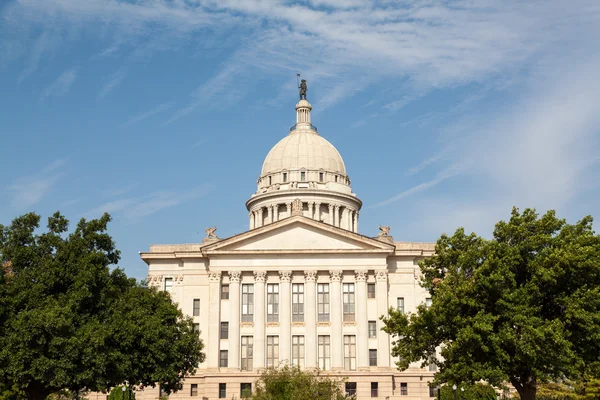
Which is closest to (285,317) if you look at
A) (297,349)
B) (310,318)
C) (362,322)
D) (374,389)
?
(310,318)

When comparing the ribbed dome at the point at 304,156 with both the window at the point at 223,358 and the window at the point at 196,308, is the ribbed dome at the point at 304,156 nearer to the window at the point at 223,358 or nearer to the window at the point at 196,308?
the window at the point at 196,308

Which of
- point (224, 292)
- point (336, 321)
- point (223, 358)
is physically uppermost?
point (224, 292)

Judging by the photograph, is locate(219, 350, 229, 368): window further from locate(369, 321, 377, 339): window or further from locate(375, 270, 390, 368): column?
locate(375, 270, 390, 368): column

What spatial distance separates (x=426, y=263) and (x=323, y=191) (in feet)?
142

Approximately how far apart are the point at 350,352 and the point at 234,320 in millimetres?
11130

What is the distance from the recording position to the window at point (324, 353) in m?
72.2

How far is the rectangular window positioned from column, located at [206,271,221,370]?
466cm

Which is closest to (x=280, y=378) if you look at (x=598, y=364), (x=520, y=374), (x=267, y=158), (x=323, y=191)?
(x=520, y=374)

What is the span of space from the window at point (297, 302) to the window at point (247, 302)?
393 cm

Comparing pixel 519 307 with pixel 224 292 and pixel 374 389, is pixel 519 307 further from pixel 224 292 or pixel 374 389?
pixel 224 292

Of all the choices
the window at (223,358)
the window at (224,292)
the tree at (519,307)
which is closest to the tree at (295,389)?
the tree at (519,307)

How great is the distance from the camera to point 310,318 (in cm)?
7275

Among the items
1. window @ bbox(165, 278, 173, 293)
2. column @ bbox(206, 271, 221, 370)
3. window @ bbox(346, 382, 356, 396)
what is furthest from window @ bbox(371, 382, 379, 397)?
window @ bbox(165, 278, 173, 293)

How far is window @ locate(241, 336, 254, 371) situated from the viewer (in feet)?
237
